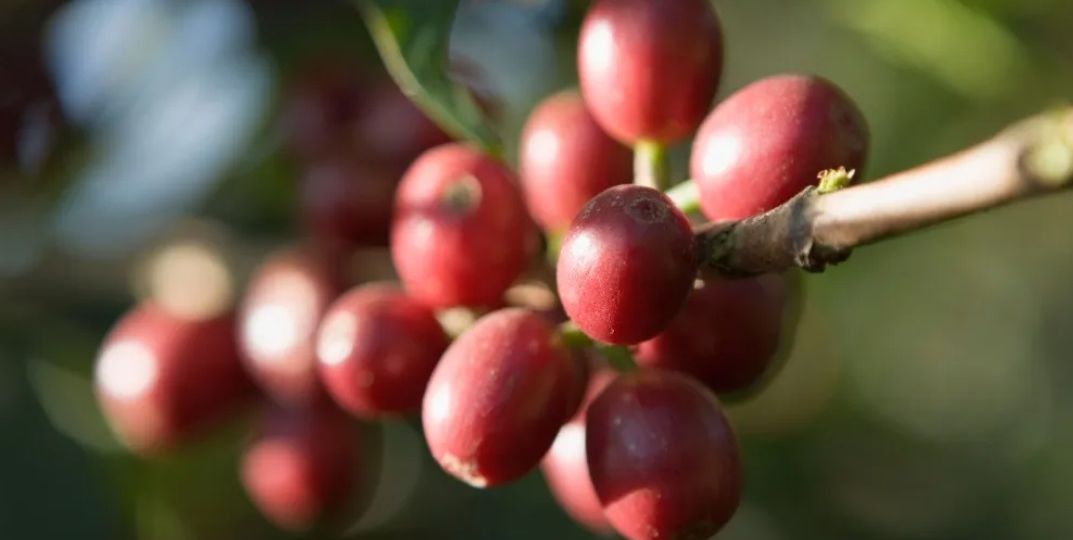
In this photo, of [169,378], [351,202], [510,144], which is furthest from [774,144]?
[510,144]

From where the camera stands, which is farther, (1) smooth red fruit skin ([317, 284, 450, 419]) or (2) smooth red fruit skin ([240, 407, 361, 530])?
(2) smooth red fruit skin ([240, 407, 361, 530])

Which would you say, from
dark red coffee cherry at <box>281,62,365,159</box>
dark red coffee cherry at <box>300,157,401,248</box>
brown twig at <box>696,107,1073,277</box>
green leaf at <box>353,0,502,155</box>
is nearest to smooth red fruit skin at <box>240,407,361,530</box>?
dark red coffee cherry at <box>300,157,401,248</box>

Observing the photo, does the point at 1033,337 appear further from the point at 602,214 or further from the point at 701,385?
the point at 602,214

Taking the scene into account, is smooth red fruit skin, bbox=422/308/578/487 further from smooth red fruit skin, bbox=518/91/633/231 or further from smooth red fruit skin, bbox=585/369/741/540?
smooth red fruit skin, bbox=518/91/633/231

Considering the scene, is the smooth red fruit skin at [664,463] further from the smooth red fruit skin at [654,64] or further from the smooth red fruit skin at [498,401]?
the smooth red fruit skin at [654,64]

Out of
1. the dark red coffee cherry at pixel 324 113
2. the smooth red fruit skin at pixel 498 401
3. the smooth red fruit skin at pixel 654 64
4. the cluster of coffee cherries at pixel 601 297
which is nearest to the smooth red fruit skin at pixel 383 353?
the cluster of coffee cherries at pixel 601 297

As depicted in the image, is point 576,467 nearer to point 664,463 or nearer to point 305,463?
point 664,463

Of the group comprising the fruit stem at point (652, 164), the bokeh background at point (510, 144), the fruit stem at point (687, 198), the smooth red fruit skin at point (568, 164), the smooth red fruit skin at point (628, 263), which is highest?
the smooth red fruit skin at point (628, 263)

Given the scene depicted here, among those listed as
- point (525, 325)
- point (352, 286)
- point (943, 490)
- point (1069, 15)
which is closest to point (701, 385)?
point (525, 325)
